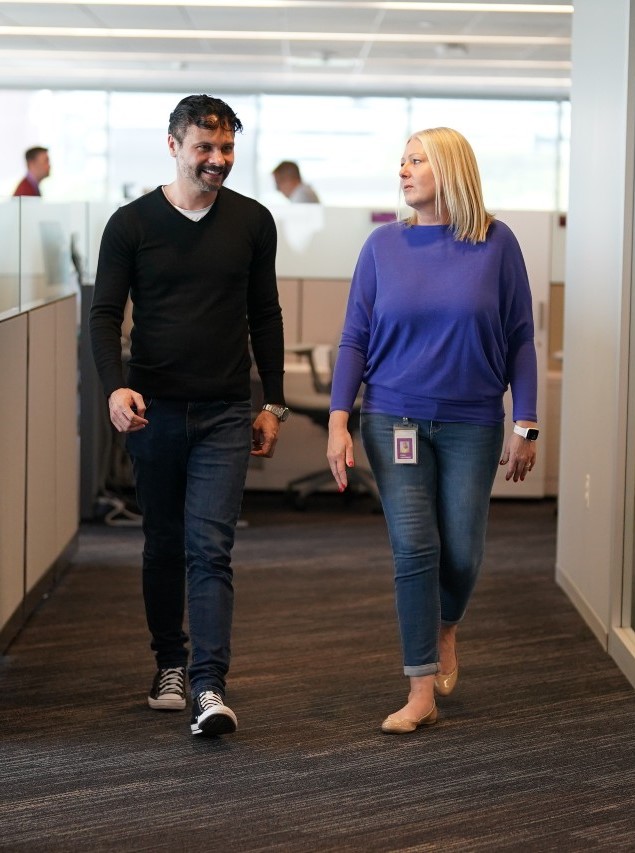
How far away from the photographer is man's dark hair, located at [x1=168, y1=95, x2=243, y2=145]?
2.58 m

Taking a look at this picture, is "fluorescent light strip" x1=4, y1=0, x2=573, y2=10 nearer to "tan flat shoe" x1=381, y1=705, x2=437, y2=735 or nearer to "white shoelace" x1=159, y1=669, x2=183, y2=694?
"white shoelace" x1=159, y1=669, x2=183, y2=694

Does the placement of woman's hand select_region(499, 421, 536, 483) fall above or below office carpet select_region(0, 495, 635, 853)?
above

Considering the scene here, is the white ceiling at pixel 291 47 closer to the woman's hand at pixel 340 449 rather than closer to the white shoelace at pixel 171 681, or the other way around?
the woman's hand at pixel 340 449

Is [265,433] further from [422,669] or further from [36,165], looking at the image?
[36,165]

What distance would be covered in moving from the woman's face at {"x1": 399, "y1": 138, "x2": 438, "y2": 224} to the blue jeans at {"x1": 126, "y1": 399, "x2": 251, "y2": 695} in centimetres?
59

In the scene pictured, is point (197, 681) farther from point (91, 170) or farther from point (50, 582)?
point (91, 170)

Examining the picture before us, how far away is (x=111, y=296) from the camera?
8.68 feet

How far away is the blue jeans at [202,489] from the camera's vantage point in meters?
2.68

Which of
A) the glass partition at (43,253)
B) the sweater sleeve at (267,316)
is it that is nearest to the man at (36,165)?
the glass partition at (43,253)

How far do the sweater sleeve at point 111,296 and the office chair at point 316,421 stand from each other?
126 inches

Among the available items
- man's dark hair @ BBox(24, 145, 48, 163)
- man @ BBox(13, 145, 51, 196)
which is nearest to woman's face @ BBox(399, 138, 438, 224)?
man @ BBox(13, 145, 51, 196)

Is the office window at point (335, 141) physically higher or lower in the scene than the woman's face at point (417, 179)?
→ higher

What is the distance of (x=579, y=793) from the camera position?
7.97 feet

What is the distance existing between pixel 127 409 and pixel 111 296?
0.94 feet
